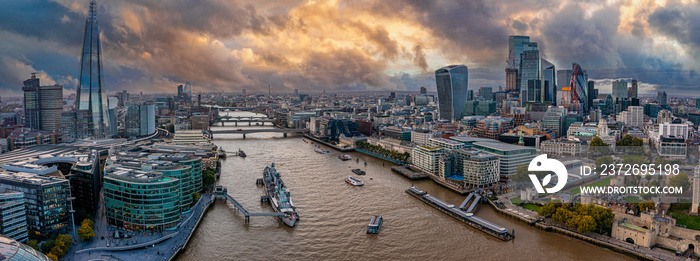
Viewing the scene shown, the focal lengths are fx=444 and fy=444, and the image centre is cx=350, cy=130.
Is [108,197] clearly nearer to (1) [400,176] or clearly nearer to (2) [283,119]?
(1) [400,176]

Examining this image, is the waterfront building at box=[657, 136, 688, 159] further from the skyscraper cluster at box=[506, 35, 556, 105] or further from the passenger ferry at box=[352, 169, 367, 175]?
the skyscraper cluster at box=[506, 35, 556, 105]

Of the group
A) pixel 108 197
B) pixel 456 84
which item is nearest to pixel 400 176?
pixel 108 197

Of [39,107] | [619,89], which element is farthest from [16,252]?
[619,89]

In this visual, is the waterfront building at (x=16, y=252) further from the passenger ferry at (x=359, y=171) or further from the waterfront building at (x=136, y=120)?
the waterfront building at (x=136, y=120)

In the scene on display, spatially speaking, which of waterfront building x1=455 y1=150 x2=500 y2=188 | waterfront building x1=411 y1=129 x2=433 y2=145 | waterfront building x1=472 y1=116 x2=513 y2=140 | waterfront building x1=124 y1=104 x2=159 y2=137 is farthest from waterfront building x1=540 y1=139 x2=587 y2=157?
waterfront building x1=124 y1=104 x2=159 y2=137

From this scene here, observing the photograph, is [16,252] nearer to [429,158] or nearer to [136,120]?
[429,158]

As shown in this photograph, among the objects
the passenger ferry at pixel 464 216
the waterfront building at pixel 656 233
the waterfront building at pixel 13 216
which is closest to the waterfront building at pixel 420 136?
the passenger ferry at pixel 464 216
